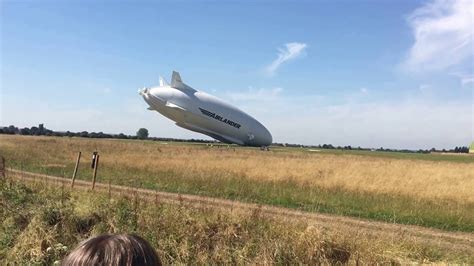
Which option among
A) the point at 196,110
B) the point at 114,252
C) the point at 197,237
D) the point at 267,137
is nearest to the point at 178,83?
the point at 196,110

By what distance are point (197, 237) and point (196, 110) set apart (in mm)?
74610

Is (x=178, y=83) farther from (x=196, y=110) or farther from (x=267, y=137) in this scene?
(x=267, y=137)

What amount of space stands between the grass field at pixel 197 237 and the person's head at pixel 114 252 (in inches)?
241

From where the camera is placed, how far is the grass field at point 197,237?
8641mm

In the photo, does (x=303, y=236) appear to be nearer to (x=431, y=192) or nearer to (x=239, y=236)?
(x=239, y=236)

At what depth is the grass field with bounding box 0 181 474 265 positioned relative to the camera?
28.3 ft

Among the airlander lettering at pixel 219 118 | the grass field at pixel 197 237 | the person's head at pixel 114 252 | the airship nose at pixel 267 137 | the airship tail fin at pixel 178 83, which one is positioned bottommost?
the grass field at pixel 197 237

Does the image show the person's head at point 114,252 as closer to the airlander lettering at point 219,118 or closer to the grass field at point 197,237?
the grass field at point 197,237

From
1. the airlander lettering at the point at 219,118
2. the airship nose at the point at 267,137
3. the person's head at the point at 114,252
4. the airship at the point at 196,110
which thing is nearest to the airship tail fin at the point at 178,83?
the airship at the point at 196,110

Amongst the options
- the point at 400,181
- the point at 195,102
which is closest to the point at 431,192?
the point at 400,181

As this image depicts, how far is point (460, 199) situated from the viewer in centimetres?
1981

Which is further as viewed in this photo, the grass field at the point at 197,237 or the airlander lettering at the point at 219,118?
the airlander lettering at the point at 219,118

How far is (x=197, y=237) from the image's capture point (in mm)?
9578

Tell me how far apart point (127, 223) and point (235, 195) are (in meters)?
9.65
